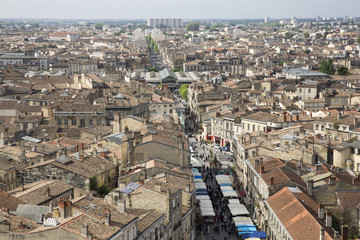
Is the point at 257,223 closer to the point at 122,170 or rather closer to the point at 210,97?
the point at 122,170

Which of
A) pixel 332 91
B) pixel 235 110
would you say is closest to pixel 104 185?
pixel 235 110

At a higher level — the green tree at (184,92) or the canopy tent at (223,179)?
the canopy tent at (223,179)

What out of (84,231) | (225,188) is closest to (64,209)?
(84,231)

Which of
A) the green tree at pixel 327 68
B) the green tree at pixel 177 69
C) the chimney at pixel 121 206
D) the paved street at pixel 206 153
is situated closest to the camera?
the chimney at pixel 121 206

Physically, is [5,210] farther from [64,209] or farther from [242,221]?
[242,221]

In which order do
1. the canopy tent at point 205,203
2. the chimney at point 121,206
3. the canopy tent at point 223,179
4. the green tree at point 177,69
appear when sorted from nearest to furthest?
the chimney at point 121,206
the canopy tent at point 205,203
the canopy tent at point 223,179
the green tree at point 177,69

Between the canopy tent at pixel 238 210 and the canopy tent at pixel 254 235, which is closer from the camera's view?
the canopy tent at pixel 254 235

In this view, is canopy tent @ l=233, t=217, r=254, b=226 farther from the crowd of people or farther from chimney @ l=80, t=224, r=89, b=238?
chimney @ l=80, t=224, r=89, b=238

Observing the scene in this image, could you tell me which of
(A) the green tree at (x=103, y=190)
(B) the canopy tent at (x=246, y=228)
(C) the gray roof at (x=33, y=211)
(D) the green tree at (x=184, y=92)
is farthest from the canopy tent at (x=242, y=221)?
(D) the green tree at (x=184, y=92)

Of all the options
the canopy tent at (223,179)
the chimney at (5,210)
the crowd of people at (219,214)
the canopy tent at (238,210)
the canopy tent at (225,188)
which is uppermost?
the chimney at (5,210)

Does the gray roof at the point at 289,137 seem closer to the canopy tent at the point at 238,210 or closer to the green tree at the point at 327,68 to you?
the canopy tent at the point at 238,210

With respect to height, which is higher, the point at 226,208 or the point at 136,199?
the point at 136,199
